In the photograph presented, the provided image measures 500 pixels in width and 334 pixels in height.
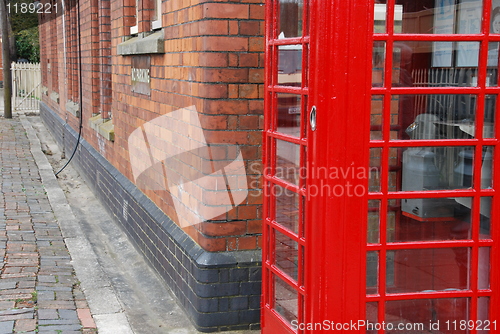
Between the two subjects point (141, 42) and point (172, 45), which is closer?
point (172, 45)

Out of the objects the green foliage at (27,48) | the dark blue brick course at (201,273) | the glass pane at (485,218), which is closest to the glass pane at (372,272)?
the glass pane at (485,218)

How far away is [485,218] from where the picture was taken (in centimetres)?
308

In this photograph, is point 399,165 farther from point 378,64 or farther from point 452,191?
point 378,64

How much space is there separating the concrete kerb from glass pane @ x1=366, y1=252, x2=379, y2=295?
2171 mm

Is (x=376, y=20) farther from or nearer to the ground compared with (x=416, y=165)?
farther from the ground

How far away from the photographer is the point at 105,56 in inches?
348

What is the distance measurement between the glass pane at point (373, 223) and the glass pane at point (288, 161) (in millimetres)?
476

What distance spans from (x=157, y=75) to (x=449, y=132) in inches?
128

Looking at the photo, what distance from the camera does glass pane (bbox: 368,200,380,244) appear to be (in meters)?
2.97

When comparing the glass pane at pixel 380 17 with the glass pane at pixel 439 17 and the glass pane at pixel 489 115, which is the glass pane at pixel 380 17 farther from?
the glass pane at pixel 489 115

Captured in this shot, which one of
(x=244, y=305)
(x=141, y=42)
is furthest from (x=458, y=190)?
(x=141, y=42)

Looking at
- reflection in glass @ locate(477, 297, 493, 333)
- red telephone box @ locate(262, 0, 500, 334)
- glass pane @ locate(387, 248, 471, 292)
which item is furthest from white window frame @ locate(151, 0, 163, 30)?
reflection in glass @ locate(477, 297, 493, 333)

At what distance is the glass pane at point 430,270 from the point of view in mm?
3070

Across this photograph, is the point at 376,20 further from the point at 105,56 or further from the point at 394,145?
A: the point at 105,56
